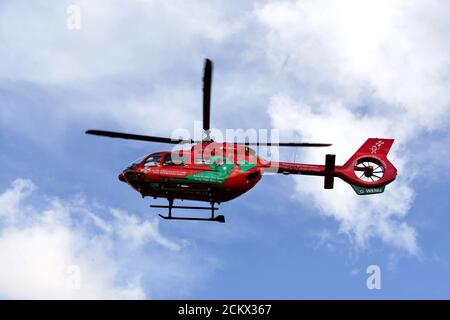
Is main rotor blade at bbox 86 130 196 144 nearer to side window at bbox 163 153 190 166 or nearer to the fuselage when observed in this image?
side window at bbox 163 153 190 166

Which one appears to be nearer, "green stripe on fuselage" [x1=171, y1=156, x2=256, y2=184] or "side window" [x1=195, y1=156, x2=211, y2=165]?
"green stripe on fuselage" [x1=171, y1=156, x2=256, y2=184]

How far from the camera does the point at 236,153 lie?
2692cm

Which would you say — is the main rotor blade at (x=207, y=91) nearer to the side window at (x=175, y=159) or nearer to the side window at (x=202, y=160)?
the side window at (x=202, y=160)

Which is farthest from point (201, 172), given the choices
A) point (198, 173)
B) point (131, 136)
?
point (131, 136)

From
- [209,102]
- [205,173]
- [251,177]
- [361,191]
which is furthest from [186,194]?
[361,191]

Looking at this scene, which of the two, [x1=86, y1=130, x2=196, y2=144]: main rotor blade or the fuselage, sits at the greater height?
[x1=86, y1=130, x2=196, y2=144]: main rotor blade

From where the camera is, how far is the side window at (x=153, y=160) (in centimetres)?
2648

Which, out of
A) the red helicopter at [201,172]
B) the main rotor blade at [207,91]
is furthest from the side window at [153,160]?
the main rotor blade at [207,91]

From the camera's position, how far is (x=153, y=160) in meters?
26.6

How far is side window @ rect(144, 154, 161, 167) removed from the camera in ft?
86.9

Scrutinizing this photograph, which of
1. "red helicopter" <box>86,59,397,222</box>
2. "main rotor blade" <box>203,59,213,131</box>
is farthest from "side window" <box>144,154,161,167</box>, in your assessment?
"main rotor blade" <box>203,59,213,131</box>

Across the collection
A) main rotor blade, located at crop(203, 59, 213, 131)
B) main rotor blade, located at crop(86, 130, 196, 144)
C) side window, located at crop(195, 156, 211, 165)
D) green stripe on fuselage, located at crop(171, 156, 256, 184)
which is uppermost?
main rotor blade, located at crop(203, 59, 213, 131)

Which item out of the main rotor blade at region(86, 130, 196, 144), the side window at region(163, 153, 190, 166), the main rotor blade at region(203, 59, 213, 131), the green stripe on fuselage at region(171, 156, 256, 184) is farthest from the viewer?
the side window at region(163, 153, 190, 166)
